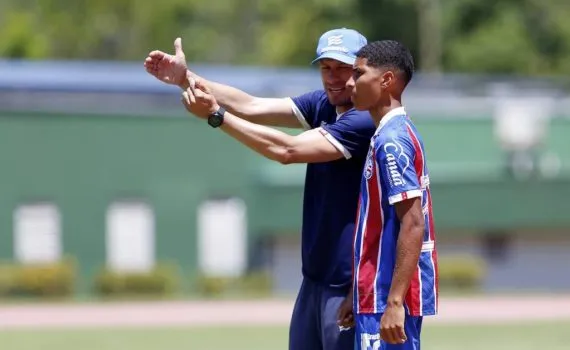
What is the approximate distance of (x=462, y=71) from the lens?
5406cm

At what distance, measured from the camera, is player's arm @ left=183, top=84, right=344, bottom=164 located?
669 cm

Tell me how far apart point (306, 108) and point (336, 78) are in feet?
1.64

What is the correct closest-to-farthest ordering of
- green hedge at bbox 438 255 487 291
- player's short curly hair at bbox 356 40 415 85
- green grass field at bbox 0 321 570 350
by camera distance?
player's short curly hair at bbox 356 40 415 85, green grass field at bbox 0 321 570 350, green hedge at bbox 438 255 487 291

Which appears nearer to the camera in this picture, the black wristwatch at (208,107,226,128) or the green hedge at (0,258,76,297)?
the black wristwatch at (208,107,226,128)

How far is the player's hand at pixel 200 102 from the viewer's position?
21.8ft

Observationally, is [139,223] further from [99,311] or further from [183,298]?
[99,311]

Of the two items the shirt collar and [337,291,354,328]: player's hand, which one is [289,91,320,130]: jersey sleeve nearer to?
the shirt collar

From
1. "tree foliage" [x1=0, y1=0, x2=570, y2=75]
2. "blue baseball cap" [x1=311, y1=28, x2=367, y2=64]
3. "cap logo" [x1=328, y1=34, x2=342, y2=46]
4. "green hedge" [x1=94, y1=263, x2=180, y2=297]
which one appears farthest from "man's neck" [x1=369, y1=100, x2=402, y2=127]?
"tree foliage" [x1=0, y1=0, x2=570, y2=75]

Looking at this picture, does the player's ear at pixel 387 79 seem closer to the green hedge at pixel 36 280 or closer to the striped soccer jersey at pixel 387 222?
the striped soccer jersey at pixel 387 222

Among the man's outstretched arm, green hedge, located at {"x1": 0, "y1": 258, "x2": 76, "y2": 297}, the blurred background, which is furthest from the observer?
the blurred background

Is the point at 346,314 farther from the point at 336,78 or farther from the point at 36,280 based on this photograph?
the point at 36,280

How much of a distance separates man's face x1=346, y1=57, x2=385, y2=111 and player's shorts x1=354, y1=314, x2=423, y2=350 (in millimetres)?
1037

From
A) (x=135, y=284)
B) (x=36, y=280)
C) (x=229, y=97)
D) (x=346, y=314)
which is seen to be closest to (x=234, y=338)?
(x=229, y=97)

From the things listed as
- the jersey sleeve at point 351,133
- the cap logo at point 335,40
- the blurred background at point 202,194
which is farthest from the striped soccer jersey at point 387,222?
the blurred background at point 202,194
